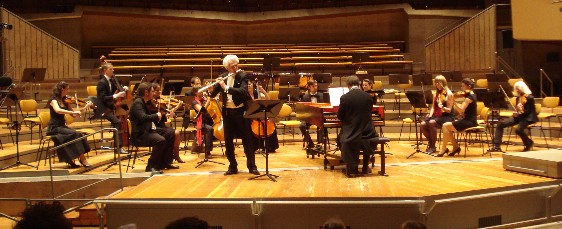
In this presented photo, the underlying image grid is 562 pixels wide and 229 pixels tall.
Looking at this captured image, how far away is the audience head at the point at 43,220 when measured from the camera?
3.13m

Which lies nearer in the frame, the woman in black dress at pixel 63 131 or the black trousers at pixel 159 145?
the black trousers at pixel 159 145

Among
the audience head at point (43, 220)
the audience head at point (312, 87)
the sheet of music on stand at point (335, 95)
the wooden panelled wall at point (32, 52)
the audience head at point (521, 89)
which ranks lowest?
the audience head at point (43, 220)

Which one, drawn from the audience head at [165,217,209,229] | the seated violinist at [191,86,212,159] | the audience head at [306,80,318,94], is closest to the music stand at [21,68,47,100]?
the seated violinist at [191,86,212,159]

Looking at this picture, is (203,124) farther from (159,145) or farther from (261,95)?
(159,145)

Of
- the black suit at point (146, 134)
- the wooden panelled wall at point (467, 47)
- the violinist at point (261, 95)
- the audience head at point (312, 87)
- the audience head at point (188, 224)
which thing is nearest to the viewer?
the audience head at point (188, 224)

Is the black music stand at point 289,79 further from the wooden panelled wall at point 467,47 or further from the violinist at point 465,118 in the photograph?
the wooden panelled wall at point 467,47

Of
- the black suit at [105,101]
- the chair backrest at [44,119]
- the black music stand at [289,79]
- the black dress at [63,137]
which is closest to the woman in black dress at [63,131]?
the black dress at [63,137]

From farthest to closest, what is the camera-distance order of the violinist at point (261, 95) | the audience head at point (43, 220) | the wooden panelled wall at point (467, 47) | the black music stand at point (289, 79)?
1. the wooden panelled wall at point (467, 47)
2. the black music stand at point (289, 79)
3. the violinist at point (261, 95)
4. the audience head at point (43, 220)

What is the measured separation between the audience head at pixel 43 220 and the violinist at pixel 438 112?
6568 millimetres

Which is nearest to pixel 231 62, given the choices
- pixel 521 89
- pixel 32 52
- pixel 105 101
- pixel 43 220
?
pixel 105 101

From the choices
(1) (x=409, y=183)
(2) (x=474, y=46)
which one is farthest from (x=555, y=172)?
(2) (x=474, y=46)

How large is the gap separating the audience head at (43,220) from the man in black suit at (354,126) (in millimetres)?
4176

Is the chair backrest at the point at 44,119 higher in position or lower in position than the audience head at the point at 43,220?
higher

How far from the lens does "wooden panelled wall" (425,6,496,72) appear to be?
50.0 ft
